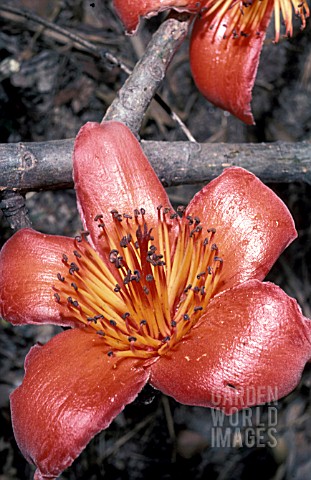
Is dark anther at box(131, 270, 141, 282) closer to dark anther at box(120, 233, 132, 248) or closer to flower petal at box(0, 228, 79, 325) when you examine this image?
dark anther at box(120, 233, 132, 248)

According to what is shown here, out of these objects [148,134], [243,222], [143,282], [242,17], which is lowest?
[148,134]

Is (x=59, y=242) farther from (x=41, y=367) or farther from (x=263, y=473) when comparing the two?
(x=263, y=473)

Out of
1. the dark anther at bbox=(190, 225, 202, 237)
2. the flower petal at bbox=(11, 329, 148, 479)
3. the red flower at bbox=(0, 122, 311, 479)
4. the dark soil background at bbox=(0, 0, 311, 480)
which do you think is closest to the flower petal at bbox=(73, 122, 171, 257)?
the red flower at bbox=(0, 122, 311, 479)

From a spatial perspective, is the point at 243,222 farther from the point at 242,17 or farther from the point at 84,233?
the point at 242,17

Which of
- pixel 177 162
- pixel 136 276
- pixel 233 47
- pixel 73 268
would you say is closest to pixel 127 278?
pixel 136 276

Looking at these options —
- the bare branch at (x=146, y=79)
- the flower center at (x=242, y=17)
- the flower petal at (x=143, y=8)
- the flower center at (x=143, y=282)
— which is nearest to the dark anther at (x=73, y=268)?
the flower center at (x=143, y=282)

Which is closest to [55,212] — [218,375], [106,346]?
[106,346]
